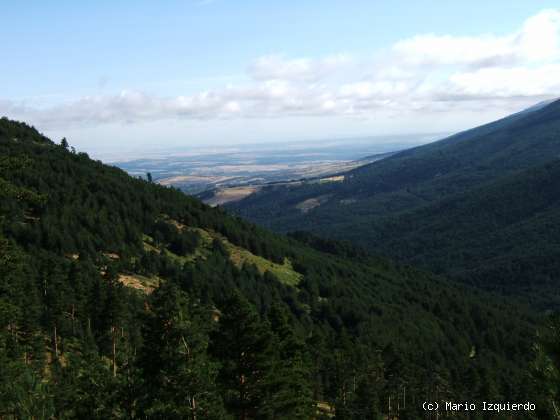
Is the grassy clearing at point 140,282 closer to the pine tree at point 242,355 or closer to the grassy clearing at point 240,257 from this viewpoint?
Answer: the grassy clearing at point 240,257

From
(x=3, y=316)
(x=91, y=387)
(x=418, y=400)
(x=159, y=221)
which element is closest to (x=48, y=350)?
(x=3, y=316)

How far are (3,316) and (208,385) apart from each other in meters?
16.5

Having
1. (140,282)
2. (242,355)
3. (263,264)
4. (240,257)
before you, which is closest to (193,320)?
(242,355)

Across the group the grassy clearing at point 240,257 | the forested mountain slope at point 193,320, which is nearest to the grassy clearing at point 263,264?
the grassy clearing at point 240,257

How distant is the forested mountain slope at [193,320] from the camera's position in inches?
1022

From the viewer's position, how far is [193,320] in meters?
30.3

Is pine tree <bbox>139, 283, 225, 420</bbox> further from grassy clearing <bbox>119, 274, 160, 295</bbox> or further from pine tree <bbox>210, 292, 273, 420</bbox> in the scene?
grassy clearing <bbox>119, 274, 160, 295</bbox>

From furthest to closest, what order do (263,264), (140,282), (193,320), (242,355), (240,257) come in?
1. (263,264)
2. (240,257)
3. (140,282)
4. (242,355)
5. (193,320)

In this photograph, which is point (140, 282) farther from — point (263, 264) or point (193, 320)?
point (193, 320)

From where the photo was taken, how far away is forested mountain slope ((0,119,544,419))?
26.0 meters

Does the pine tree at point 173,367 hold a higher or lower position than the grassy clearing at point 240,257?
higher

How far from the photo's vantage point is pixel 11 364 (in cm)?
3095

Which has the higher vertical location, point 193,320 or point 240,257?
point 193,320

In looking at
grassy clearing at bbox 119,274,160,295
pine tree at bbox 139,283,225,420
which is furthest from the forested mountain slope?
grassy clearing at bbox 119,274,160,295
